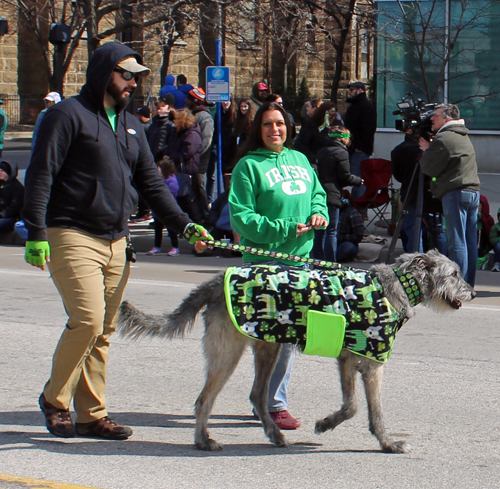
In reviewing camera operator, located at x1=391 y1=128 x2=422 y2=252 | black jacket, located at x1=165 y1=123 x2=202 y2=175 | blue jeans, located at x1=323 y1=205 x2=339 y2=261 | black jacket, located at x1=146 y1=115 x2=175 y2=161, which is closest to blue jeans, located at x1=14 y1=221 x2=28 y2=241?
blue jeans, located at x1=323 y1=205 x2=339 y2=261

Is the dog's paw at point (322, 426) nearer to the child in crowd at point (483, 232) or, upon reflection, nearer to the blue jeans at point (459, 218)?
the blue jeans at point (459, 218)

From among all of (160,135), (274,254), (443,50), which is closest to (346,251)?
(160,135)

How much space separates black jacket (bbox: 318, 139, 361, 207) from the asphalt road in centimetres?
305

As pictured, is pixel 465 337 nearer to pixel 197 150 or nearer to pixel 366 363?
pixel 366 363

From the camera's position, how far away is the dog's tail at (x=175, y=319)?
15.0 feet

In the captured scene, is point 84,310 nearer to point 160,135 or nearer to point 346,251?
point 346,251

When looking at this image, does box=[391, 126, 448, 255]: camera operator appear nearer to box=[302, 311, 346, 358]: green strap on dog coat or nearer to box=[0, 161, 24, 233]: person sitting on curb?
box=[0, 161, 24, 233]: person sitting on curb

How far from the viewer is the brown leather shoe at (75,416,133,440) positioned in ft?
15.6

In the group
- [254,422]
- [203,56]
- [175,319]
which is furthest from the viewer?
[203,56]

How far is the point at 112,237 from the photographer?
15.4 feet

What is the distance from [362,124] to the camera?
14797 mm

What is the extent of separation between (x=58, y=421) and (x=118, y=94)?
1.80 meters

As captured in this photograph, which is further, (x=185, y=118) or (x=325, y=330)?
(x=185, y=118)

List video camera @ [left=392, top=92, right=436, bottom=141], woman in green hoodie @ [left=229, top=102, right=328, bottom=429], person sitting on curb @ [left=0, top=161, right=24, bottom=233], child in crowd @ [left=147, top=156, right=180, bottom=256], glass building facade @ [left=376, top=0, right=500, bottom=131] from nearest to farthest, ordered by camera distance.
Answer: woman in green hoodie @ [left=229, top=102, right=328, bottom=429] → video camera @ [left=392, top=92, right=436, bottom=141] → child in crowd @ [left=147, top=156, right=180, bottom=256] → person sitting on curb @ [left=0, top=161, right=24, bottom=233] → glass building facade @ [left=376, top=0, right=500, bottom=131]
